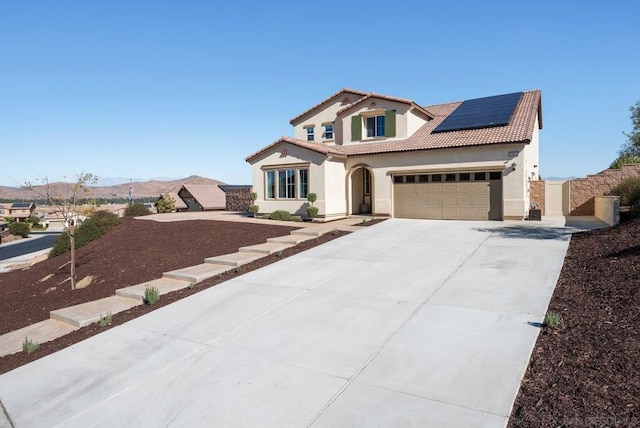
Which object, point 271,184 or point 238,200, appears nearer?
point 271,184

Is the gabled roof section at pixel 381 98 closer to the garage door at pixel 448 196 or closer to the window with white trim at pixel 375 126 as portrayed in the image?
the window with white trim at pixel 375 126

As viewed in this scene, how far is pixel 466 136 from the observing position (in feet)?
61.2

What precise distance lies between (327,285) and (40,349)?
562 centimetres

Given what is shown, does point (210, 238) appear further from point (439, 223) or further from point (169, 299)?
point (439, 223)

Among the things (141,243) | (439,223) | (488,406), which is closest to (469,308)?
(488,406)

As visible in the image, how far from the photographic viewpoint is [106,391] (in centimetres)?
507

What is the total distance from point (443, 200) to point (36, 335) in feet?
54.0

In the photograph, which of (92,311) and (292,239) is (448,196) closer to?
(292,239)

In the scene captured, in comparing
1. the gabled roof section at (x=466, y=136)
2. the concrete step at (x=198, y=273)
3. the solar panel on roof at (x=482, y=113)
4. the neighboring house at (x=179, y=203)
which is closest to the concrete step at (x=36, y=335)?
the concrete step at (x=198, y=273)

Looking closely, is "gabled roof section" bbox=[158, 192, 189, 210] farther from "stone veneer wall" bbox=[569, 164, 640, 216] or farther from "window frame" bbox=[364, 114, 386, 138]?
"stone veneer wall" bbox=[569, 164, 640, 216]

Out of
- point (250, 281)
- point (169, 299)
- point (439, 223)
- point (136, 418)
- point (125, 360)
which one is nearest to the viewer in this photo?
point (136, 418)

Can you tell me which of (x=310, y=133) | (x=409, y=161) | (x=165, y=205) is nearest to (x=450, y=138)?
(x=409, y=161)

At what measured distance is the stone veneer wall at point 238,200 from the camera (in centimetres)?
3220

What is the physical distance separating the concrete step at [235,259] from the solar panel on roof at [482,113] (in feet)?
43.4
